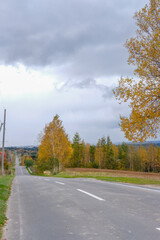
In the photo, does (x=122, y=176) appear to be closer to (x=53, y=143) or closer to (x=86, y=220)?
(x=53, y=143)

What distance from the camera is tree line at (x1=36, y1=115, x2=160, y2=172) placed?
40594mm

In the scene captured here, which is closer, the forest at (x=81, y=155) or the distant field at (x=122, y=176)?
the distant field at (x=122, y=176)

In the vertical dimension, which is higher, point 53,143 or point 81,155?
point 53,143

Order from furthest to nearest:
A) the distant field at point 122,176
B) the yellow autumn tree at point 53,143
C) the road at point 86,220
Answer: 1. the yellow autumn tree at point 53,143
2. the distant field at point 122,176
3. the road at point 86,220

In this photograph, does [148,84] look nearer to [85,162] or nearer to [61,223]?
[61,223]

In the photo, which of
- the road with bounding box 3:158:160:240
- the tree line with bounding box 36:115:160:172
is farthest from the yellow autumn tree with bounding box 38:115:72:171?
the road with bounding box 3:158:160:240

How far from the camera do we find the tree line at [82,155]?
133 feet

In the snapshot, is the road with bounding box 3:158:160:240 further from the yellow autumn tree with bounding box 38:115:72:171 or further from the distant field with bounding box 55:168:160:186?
the yellow autumn tree with bounding box 38:115:72:171

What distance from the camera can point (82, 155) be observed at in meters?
86.8

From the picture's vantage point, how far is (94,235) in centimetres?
457

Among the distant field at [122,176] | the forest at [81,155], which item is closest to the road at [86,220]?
the distant field at [122,176]

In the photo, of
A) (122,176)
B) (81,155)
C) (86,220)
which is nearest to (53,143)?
(122,176)

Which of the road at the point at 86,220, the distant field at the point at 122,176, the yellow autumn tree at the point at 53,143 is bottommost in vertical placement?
the distant field at the point at 122,176

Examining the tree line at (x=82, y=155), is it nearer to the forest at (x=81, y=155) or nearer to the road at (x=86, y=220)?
the forest at (x=81, y=155)
